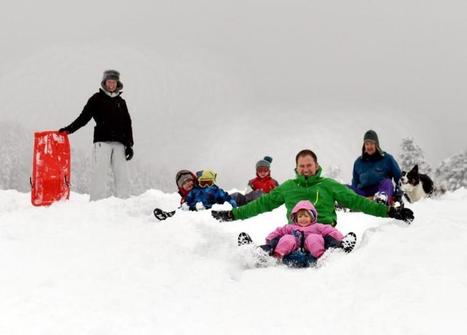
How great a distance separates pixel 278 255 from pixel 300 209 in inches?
31.6

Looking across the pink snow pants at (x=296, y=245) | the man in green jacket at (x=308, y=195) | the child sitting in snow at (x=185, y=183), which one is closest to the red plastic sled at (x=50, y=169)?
the child sitting in snow at (x=185, y=183)

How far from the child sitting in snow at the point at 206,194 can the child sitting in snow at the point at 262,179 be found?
263 centimetres

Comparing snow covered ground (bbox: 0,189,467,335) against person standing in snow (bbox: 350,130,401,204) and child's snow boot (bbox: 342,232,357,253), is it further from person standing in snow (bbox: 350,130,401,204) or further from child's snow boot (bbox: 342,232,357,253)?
person standing in snow (bbox: 350,130,401,204)

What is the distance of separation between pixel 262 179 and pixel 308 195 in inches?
229

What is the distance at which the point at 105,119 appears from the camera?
844 centimetres

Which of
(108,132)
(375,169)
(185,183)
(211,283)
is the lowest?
(211,283)

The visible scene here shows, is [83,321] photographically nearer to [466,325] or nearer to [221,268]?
[221,268]

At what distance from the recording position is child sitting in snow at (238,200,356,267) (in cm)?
517

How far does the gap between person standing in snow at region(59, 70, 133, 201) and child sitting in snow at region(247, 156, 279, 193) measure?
13.3 ft

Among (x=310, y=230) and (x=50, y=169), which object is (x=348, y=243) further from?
(x=50, y=169)

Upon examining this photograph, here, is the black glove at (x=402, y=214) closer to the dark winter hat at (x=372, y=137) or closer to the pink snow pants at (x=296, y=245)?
the pink snow pants at (x=296, y=245)

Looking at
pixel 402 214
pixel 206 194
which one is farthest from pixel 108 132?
pixel 402 214

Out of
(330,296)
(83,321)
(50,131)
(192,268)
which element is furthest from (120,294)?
(50,131)

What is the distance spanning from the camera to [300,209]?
588cm
